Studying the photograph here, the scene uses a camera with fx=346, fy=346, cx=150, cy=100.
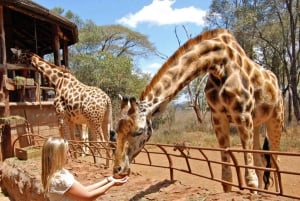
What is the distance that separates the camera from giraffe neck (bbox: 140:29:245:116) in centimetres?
328

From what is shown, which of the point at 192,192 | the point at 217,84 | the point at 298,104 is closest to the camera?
the point at 192,192

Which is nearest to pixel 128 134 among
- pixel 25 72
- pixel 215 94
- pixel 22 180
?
pixel 215 94

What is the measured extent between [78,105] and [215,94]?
214 inches

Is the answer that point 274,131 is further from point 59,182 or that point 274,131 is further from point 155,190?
point 59,182

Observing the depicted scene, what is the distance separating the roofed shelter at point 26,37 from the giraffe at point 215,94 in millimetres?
7016

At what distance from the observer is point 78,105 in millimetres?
8578

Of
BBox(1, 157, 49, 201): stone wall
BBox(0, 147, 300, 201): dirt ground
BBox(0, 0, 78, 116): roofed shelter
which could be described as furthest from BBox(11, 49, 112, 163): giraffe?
BBox(0, 147, 300, 201): dirt ground

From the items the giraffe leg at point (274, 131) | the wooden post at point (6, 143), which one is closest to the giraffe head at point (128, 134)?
the giraffe leg at point (274, 131)

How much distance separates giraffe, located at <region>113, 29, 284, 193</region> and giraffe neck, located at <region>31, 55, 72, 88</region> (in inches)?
246

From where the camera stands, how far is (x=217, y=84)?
3.73 metres

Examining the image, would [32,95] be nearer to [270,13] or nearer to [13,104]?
[13,104]

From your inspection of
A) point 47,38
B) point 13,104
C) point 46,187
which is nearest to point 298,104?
point 47,38

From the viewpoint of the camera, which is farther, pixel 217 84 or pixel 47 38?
pixel 47 38

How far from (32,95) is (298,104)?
14004 mm
